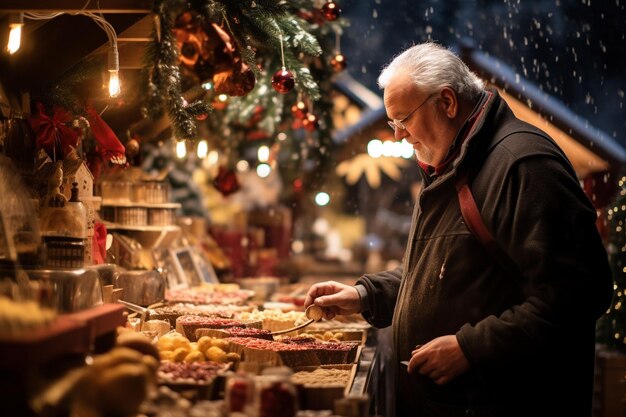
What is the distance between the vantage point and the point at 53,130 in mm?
3961

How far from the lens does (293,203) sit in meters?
10.4

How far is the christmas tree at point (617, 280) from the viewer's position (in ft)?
22.1

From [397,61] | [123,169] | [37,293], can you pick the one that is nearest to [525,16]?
[123,169]

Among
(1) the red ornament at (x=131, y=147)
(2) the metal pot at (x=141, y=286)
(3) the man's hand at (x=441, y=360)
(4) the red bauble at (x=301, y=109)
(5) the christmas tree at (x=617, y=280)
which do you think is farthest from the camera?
(5) the christmas tree at (x=617, y=280)

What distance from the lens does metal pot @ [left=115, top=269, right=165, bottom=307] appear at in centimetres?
481

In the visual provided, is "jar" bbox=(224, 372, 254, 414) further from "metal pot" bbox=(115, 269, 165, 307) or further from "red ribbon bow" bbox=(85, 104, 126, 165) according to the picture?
"red ribbon bow" bbox=(85, 104, 126, 165)

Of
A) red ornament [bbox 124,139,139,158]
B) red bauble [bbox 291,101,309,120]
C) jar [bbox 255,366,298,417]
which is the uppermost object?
red bauble [bbox 291,101,309,120]

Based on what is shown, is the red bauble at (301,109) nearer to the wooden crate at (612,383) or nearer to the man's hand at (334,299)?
the man's hand at (334,299)

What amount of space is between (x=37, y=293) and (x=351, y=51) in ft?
55.6

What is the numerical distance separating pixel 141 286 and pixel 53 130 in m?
1.29

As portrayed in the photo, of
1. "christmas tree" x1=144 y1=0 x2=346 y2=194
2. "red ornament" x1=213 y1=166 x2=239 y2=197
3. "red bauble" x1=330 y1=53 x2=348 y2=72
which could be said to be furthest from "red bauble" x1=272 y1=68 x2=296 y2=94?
"red ornament" x1=213 y1=166 x2=239 y2=197

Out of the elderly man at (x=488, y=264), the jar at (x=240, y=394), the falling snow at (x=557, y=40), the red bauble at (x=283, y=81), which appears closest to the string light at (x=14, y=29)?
the red bauble at (x=283, y=81)

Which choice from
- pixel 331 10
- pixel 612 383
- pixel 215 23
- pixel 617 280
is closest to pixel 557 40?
pixel 617 280

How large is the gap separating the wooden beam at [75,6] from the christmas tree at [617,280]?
4.87 metres
